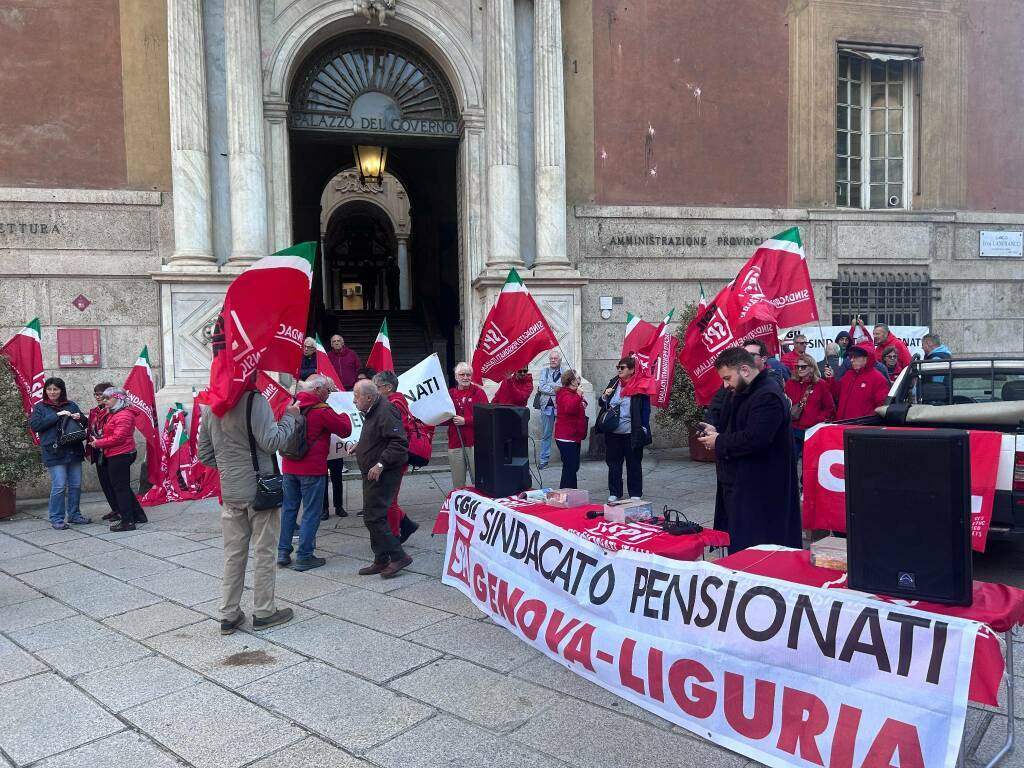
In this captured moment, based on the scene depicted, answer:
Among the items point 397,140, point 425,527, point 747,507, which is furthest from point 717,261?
point 747,507

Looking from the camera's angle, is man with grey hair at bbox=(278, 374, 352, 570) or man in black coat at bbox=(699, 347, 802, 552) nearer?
man in black coat at bbox=(699, 347, 802, 552)

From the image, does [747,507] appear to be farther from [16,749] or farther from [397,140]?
[397,140]

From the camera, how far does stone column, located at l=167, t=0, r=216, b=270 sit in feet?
36.9

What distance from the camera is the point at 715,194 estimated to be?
45.0 feet

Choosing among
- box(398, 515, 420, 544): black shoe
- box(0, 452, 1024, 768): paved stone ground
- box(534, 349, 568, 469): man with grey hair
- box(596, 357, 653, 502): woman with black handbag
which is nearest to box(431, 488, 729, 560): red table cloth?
box(0, 452, 1024, 768): paved stone ground

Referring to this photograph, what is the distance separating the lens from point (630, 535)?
180 inches

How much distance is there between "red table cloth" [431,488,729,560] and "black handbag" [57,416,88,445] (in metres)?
6.07

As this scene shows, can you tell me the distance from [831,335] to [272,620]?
11.2m

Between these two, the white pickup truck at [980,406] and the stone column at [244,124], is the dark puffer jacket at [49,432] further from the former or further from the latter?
the white pickup truck at [980,406]

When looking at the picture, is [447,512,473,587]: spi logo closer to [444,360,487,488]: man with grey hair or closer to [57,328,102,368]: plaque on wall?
[444,360,487,488]: man with grey hair

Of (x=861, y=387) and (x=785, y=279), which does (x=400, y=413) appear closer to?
(x=785, y=279)

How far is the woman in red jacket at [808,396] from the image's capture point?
8.38 metres

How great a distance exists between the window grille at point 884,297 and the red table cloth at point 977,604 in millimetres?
11568

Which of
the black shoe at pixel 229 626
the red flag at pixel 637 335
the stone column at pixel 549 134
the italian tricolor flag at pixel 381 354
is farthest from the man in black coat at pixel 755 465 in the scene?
the stone column at pixel 549 134
